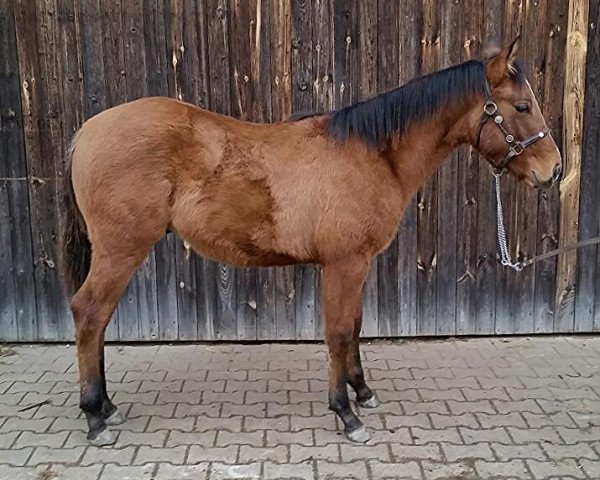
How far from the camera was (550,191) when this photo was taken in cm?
438

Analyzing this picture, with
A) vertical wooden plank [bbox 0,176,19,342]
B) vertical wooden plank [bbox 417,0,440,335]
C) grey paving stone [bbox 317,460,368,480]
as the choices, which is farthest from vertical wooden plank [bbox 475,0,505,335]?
vertical wooden plank [bbox 0,176,19,342]

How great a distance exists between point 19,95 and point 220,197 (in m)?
2.20

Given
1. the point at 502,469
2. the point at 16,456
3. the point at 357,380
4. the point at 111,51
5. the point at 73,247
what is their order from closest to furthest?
1. the point at 502,469
2. the point at 16,456
3. the point at 73,247
4. the point at 357,380
5. the point at 111,51

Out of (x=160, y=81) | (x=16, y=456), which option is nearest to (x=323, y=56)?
(x=160, y=81)

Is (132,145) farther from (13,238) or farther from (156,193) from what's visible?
(13,238)

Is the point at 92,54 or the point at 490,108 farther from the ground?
the point at 92,54

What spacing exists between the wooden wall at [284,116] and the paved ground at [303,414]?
10.7 inches

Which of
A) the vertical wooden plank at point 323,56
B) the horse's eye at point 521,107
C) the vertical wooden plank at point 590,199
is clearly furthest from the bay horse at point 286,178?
the vertical wooden plank at point 590,199

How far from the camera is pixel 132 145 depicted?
2906mm

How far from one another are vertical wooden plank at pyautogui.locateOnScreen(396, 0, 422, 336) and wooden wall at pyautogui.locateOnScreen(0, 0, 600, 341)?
0.01 m

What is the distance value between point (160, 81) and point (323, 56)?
1203 millimetres

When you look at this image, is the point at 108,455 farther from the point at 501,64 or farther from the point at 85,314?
the point at 501,64

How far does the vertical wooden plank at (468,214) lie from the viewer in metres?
4.16

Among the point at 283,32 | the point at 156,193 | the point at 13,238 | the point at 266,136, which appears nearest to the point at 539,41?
the point at 283,32
